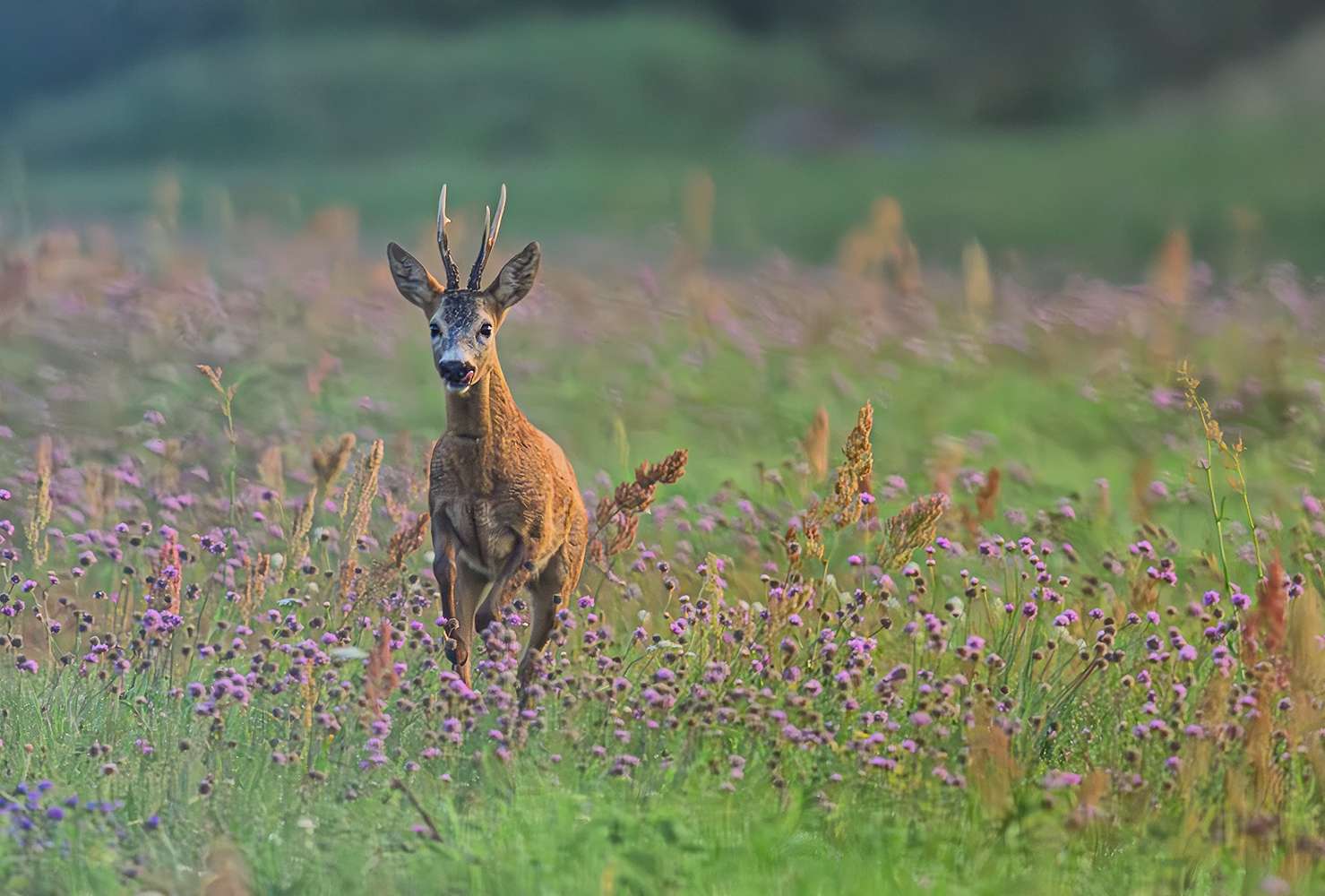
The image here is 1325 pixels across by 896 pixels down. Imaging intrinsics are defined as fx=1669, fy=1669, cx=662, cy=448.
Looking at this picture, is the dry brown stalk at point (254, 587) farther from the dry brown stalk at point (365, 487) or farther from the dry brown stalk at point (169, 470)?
the dry brown stalk at point (169, 470)

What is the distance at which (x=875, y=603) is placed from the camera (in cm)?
702

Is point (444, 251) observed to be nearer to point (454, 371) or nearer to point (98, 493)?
point (454, 371)

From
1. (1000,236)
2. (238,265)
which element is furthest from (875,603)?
(1000,236)

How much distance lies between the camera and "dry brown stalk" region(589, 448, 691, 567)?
636 cm

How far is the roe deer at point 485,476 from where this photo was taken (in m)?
6.14

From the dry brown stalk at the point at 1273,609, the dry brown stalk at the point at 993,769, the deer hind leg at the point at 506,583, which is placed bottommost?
the dry brown stalk at the point at 993,769

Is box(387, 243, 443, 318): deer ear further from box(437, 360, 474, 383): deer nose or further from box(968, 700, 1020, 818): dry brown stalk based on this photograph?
box(968, 700, 1020, 818): dry brown stalk

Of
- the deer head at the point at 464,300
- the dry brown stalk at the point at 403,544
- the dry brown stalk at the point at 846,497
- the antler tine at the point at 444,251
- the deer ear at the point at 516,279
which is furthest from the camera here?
the dry brown stalk at the point at 403,544

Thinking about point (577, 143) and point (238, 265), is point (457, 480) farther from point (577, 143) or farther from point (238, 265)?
point (577, 143)

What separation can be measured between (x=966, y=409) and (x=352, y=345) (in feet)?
13.4

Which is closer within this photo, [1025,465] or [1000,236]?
[1025,465]

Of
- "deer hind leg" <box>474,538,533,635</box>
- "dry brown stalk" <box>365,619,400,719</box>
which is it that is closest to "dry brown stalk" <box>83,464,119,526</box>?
"deer hind leg" <box>474,538,533,635</box>

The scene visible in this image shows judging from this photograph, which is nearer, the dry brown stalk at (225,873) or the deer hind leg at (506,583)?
the dry brown stalk at (225,873)

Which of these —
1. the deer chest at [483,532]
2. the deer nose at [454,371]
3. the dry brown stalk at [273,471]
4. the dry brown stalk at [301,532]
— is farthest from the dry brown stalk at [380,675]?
the dry brown stalk at [273,471]
